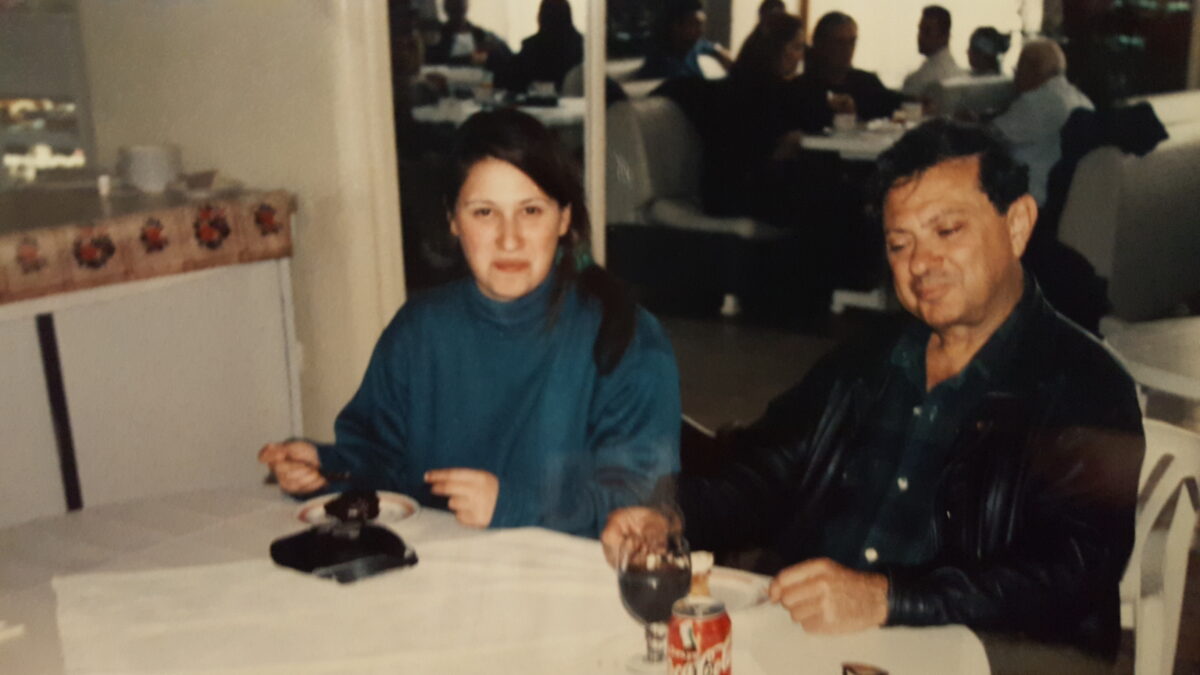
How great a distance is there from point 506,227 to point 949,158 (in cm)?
70

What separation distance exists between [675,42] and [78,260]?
1.25 metres

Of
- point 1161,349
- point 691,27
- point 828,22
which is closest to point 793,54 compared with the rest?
point 828,22

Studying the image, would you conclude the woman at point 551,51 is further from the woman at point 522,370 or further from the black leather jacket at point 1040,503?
the black leather jacket at point 1040,503

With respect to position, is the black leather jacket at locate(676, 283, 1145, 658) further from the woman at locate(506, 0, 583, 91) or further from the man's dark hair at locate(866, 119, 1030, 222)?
the woman at locate(506, 0, 583, 91)

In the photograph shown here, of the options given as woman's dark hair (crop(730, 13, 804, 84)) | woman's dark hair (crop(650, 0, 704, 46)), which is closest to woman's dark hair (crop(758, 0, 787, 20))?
woman's dark hair (crop(730, 13, 804, 84))

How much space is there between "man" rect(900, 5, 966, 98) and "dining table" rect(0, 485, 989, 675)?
0.63 metres

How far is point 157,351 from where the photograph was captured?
2279mm

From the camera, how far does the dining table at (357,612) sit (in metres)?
1.08

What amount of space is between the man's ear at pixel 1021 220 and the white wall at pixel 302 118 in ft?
3.72

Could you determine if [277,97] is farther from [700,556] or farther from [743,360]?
[700,556]

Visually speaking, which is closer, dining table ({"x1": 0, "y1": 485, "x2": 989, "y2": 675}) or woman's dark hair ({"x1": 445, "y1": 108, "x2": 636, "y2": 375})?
dining table ({"x1": 0, "y1": 485, "x2": 989, "y2": 675})

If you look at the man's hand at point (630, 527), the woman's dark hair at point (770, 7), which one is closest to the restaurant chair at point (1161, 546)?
the man's hand at point (630, 527)

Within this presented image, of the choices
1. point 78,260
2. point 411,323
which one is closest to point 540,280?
point 411,323

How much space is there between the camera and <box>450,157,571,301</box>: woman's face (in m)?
1.70
